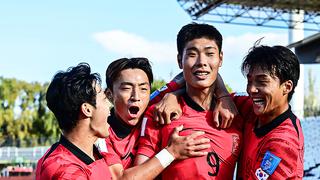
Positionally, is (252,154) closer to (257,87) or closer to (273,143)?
(273,143)

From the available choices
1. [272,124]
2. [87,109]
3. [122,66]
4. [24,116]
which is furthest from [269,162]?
[24,116]

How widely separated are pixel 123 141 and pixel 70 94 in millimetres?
791

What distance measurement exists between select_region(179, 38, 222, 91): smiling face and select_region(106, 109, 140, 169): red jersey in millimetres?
511

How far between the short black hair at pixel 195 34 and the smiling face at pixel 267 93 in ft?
1.31

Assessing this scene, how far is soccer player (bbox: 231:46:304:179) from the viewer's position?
3.35 metres

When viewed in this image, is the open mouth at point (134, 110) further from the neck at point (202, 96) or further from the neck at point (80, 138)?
the neck at point (80, 138)

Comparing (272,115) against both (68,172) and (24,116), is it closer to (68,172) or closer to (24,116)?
(68,172)

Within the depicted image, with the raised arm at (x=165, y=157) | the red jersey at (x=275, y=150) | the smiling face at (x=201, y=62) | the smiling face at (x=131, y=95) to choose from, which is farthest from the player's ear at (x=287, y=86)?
the smiling face at (x=131, y=95)

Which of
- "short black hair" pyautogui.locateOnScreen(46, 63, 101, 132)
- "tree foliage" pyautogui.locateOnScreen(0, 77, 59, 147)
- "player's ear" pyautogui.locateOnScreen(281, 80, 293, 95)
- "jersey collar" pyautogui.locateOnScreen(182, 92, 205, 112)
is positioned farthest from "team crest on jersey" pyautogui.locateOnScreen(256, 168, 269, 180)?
"tree foliage" pyautogui.locateOnScreen(0, 77, 59, 147)

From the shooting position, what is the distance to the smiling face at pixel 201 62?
3713 millimetres

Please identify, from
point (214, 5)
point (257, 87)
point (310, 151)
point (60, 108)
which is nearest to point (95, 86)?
point (60, 108)

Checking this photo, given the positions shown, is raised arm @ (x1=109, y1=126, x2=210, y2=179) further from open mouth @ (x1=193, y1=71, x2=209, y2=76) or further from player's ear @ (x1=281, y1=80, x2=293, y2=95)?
player's ear @ (x1=281, y1=80, x2=293, y2=95)

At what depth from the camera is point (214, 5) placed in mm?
24938

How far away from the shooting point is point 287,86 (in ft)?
11.7
